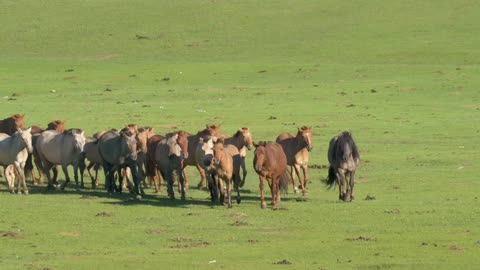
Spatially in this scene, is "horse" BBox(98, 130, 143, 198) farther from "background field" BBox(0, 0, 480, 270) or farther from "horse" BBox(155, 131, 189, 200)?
"horse" BBox(155, 131, 189, 200)

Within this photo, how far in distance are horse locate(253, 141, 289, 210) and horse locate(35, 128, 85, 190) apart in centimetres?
407

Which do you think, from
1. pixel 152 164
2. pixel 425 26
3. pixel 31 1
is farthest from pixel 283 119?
pixel 31 1

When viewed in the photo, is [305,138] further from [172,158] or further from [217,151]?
[217,151]

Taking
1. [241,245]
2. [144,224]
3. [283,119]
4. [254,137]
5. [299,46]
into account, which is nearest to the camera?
[241,245]

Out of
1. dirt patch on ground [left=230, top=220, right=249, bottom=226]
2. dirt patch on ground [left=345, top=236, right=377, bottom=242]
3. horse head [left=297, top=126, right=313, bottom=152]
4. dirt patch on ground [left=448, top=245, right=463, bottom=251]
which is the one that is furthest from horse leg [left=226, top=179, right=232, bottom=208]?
dirt patch on ground [left=448, top=245, right=463, bottom=251]

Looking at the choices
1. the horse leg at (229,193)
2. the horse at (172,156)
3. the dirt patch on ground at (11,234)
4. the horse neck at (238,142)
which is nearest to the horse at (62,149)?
the horse at (172,156)

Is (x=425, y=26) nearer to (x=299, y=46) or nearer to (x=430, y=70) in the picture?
(x=299, y=46)

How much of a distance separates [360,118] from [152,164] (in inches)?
528

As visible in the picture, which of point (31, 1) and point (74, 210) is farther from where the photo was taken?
point (31, 1)

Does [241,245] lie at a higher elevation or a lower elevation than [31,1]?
lower

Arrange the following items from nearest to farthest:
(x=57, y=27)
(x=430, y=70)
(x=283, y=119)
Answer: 1. (x=283, y=119)
2. (x=430, y=70)
3. (x=57, y=27)

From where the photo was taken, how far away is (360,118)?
124 ft

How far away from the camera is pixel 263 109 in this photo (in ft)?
132

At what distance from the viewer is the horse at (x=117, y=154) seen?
24.5 m
